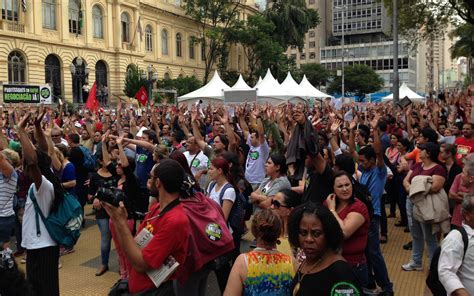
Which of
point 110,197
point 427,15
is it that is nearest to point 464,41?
point 427,15

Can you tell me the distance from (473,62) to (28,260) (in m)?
46.3

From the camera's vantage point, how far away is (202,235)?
3.46 meters

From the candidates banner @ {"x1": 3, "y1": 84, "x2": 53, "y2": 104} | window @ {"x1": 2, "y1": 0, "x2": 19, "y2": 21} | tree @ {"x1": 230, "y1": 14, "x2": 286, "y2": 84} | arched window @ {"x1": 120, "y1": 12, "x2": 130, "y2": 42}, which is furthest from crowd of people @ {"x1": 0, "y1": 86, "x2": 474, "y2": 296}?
tree @ {"x1": 230, "y1": 14, "x2": 286, "y2": 84}

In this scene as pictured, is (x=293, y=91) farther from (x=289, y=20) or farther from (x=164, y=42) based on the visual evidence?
(x=164, y=42)

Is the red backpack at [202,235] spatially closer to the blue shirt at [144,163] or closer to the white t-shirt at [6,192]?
the white t-shirt at [6,192]

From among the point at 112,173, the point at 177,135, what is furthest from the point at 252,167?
the point at 112,173

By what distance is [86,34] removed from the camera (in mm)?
39562

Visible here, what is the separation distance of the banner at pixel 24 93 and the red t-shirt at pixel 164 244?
15.6 metres

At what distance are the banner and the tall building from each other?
73781 millimetres

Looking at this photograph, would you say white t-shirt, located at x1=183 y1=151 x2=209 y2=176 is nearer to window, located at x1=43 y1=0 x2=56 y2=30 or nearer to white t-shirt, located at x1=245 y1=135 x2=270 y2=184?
white t-shirt, located at x1=245 y1=135 x2=270 y2=184

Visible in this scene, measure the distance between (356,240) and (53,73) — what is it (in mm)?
37730

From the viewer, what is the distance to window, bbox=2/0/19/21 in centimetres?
3347

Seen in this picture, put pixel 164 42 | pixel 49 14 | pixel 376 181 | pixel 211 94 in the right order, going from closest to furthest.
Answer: pixel 376 181 < pixel 211 94 < pixel 49 14 < pixel 164 42

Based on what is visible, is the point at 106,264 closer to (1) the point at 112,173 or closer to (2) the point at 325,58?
(1) the point at 112,173
